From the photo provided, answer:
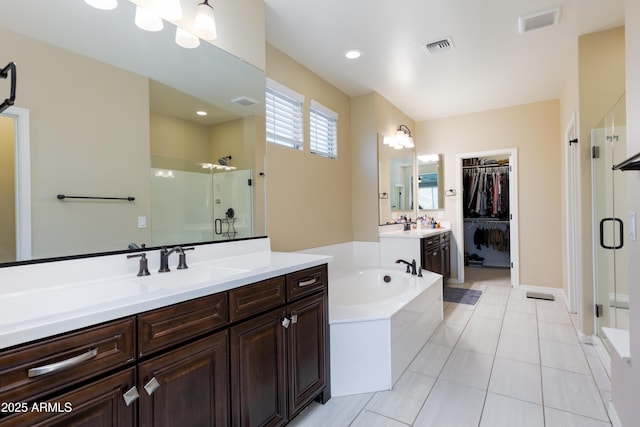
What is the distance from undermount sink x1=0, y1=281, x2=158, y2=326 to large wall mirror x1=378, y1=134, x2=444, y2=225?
3031mm

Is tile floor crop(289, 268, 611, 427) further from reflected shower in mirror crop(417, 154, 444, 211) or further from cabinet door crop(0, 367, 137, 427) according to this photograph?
reflected shower in mirror crop(417, 154, 444, 211)

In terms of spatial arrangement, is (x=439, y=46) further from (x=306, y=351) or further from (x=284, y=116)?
(x=306, y=351)

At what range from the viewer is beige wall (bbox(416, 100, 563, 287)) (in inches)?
165

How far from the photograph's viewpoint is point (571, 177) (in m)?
3.26

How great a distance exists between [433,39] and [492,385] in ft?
8.98

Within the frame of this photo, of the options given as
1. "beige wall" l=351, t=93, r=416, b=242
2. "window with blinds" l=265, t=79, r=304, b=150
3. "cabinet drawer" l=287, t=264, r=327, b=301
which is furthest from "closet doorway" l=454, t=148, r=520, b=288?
"cabinet drawer" l=287, t=264, r=327, b=301

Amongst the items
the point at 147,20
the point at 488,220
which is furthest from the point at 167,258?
the point at 488,220

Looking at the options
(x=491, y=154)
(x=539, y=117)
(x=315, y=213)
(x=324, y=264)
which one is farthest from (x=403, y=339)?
(x=539, y=117)

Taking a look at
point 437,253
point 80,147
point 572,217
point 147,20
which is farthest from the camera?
point 437,253

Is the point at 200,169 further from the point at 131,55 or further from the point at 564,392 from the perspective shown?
the point at 564,392

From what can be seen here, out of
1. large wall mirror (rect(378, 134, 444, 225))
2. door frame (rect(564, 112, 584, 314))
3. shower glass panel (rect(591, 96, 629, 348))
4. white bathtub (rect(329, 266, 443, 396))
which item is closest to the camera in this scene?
white bathtub (rect(329, 266, 443, 396))

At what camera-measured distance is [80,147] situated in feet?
4.36

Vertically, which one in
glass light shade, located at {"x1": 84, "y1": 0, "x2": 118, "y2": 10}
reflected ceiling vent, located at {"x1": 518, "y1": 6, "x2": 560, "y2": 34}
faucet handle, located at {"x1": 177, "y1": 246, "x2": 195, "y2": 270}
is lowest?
faucet handle, located at {"x1": 177, "y1": 246, "x2": 195, "y2": 270}

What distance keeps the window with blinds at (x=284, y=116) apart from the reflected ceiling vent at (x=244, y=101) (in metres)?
0.26
